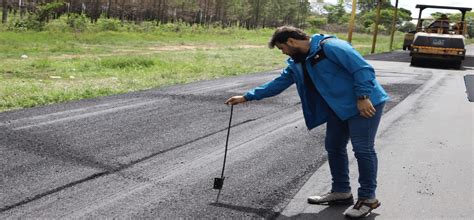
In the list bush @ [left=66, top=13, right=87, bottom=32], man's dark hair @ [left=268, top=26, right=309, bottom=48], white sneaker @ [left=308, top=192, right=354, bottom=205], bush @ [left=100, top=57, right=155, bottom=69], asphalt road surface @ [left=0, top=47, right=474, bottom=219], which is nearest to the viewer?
man's dark hair @ [left=268, top=26, right=309, bottom=48]

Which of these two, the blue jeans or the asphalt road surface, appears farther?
the asphalt road surface

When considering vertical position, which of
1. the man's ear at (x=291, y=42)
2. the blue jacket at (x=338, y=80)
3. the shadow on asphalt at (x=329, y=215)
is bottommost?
the shadow on asphalt at (x=329, y=215)

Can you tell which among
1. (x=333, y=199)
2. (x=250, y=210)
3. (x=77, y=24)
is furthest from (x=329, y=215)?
(x=77, y=24)

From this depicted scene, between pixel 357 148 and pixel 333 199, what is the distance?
673 millimetres

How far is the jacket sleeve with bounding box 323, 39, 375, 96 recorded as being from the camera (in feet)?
12.7

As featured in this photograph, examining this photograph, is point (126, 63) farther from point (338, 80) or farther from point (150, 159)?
point (338, 80)

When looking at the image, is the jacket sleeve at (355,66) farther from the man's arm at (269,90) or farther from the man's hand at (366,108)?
the man's arm at (269,90)

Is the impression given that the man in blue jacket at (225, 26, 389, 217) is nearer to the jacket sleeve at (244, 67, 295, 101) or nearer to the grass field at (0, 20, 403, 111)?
the jacket sleeve at (244, 67, 295, 101)

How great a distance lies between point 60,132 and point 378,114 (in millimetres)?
4433

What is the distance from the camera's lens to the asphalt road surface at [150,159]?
436 centimetres

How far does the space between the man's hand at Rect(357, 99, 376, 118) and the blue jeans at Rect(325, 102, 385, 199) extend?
90 millimetres

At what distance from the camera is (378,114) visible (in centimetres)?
408

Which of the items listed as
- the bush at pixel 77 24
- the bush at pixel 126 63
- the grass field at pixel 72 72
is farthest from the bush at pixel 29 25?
the bush at pixel 126 63

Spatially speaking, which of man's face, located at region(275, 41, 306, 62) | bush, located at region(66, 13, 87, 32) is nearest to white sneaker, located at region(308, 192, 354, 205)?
man's face, located at region(275, 41, 306, 62)
